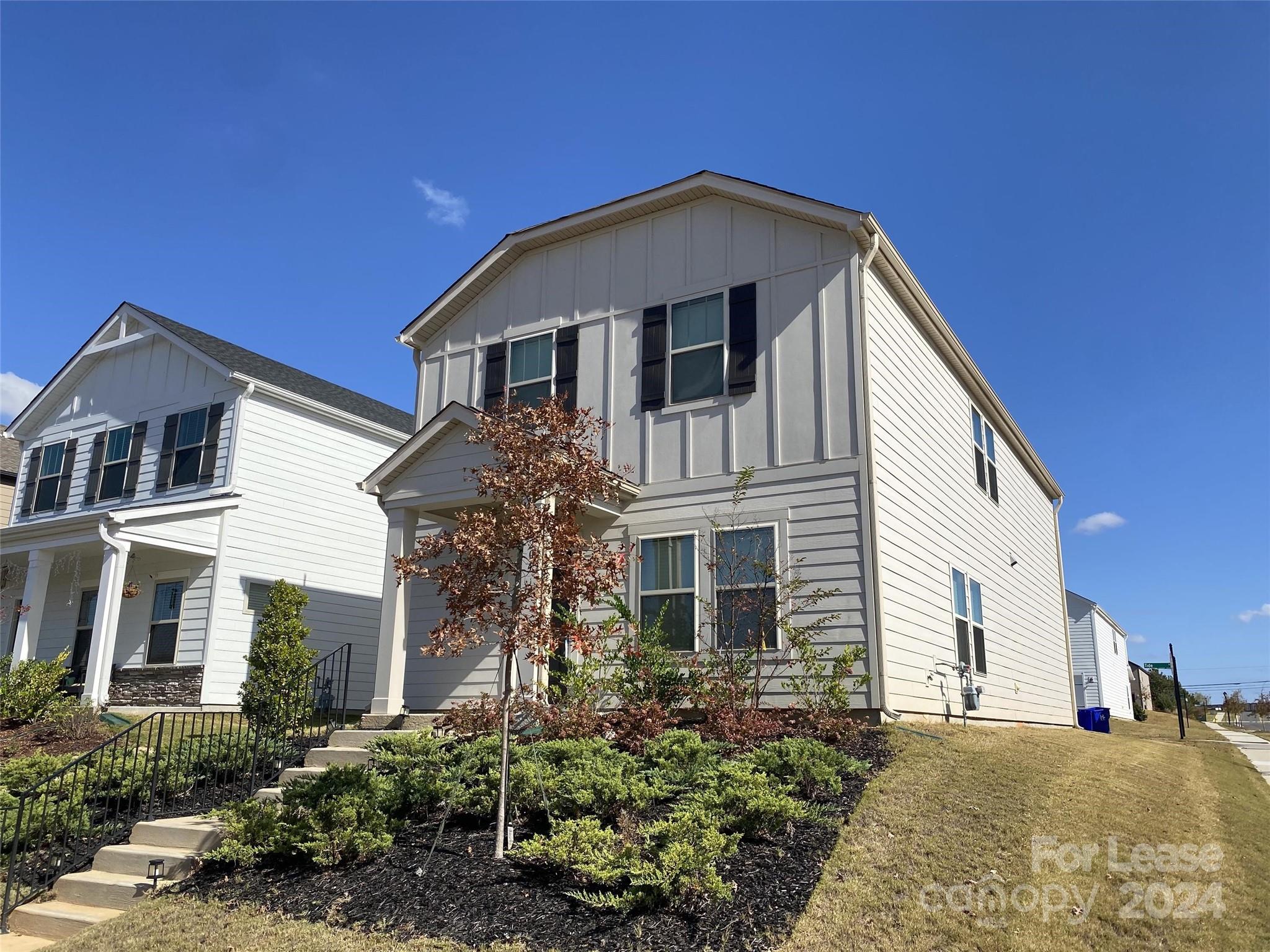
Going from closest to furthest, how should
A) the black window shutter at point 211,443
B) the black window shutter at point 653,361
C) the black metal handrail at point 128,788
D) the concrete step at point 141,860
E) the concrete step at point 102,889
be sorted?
the concrete step at point 102,889 → the concrete step at point 141,860 → the black metal handrail at point 128,788 → the black window shutter at point 653,361 → the black window shutter at point 211,443

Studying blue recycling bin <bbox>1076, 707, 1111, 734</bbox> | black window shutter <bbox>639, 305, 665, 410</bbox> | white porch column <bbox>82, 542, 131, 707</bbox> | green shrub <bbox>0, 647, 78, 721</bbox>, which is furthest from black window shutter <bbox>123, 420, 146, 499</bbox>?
blue recycling bin <bbox>1076, 707, 1111, 734</bbox>

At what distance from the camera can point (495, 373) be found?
13805 mm

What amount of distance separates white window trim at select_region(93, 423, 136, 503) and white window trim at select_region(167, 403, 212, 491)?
164cm

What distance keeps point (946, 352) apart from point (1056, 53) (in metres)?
4.46

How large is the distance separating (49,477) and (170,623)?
22.6ft

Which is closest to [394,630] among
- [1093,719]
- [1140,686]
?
[1093,719]

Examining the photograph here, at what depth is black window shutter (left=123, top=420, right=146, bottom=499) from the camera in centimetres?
1908

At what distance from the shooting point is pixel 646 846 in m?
5.94

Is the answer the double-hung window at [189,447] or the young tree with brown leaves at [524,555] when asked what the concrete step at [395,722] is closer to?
the young tree with brown leaves at [524,555]

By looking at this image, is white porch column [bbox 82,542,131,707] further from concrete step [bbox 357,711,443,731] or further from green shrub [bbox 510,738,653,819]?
green shrub [bbox 510,738,653,819]

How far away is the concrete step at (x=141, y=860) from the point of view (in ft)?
24.2

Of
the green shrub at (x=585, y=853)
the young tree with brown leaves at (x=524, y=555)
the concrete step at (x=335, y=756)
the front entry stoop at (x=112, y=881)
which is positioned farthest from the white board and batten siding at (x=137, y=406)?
the green shrub at (x=585, y=853)

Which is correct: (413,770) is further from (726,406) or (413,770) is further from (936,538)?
(936,538)

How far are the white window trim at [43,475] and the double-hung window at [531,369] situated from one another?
13.1 metres
